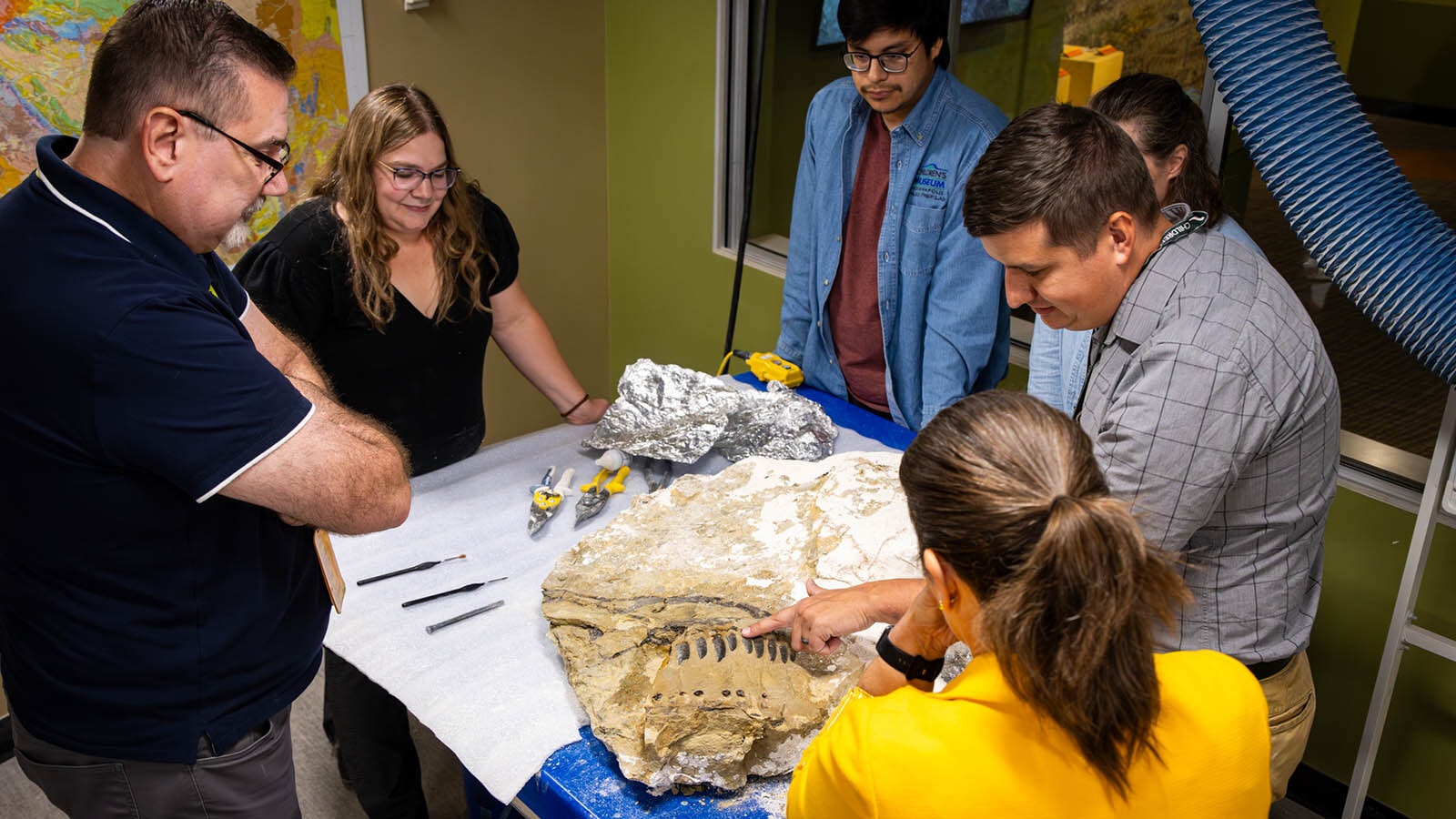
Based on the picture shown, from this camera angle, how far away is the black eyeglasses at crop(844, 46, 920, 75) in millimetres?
2568

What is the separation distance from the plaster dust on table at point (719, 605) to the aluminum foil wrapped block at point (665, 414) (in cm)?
12

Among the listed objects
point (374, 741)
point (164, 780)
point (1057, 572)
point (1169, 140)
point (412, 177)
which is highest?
point (1169, 140)

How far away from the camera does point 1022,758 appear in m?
1.04

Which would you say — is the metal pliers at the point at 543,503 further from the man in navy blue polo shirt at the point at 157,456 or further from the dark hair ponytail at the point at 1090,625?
the dark hair ponytail at the point at 1090,625

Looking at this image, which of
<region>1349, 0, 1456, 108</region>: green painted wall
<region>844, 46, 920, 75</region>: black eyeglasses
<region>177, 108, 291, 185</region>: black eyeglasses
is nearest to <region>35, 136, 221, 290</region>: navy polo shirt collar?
<region>177, 108, 291, 185</region>: black eyeglasses

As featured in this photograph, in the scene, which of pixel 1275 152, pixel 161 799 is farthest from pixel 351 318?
pixel 1275 152

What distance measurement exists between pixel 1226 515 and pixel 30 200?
1.61 m

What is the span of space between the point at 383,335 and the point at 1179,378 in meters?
1.60

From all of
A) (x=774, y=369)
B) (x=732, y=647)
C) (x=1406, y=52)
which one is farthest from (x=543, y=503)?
(x=1406, y=52)

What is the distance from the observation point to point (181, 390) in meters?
1.28

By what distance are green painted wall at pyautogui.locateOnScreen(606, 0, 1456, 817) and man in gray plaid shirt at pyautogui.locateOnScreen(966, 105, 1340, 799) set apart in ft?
3.76

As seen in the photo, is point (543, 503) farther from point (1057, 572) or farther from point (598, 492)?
point (1057, 572)

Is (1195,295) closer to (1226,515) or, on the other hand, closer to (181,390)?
(1226,515)

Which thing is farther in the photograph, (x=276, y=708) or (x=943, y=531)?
(x=276, y=708)
